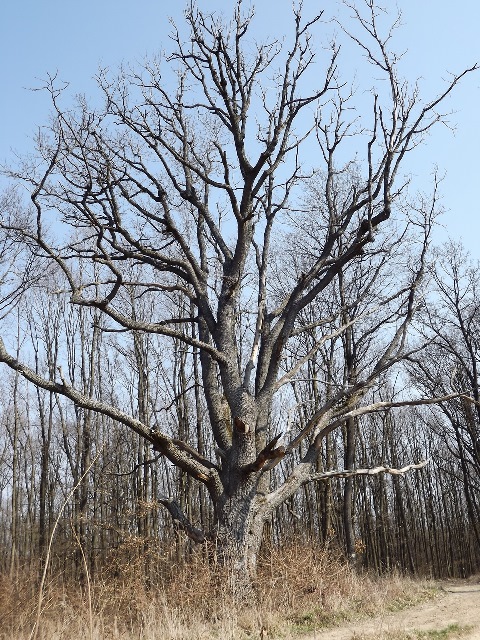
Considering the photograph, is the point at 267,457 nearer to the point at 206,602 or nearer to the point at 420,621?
the point at 206,602

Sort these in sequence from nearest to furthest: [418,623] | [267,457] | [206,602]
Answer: [418,623], [206,602], [267,457]

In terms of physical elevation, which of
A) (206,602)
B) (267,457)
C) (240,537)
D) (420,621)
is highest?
(267,457)

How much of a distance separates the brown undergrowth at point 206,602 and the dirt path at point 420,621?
328 mm

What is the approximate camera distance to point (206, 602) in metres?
7.78

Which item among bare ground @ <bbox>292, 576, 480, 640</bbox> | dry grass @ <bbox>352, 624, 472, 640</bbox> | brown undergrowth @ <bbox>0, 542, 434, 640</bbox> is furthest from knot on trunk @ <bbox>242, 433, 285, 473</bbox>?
dry grass @ <bbox>352, 624, 472, 640</bbox>

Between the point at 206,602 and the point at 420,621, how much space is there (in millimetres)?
2844

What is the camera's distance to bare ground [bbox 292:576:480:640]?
6.74m

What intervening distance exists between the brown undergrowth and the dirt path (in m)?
0.33

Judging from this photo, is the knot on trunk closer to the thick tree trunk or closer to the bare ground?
the thick tree trunk

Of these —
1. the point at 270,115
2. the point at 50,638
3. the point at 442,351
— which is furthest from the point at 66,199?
the point at 442,351

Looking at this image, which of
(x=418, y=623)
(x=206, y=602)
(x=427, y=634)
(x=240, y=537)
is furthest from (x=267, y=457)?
(x=427, y=634)

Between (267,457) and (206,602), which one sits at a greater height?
(267,457)

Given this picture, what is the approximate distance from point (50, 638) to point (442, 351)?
18234 millimetres

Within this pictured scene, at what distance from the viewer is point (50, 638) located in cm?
498
